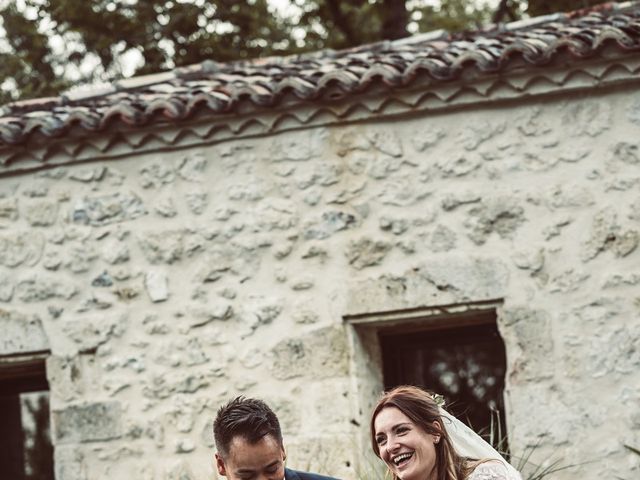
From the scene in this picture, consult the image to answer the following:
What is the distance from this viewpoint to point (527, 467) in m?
6.19

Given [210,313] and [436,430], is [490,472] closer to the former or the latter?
[436,430]

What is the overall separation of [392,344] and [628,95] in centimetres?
198

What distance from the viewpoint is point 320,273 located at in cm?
667

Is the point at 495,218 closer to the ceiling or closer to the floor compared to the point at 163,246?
closer to the floor

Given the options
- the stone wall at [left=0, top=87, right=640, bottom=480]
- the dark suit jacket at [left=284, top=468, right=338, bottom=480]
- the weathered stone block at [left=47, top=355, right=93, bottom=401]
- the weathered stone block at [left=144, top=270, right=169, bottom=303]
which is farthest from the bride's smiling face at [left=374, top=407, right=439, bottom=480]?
the weathered stone block at [left=47, top=355, right=93, bottom=401]

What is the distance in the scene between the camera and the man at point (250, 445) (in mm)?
3650

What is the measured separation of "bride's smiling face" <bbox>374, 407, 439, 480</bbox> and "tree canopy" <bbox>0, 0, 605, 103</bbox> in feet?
28.7

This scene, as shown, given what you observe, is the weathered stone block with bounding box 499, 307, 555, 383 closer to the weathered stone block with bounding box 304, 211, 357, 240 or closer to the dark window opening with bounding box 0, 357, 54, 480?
the weathered stone block with bounding box 304, 211, 357, 240

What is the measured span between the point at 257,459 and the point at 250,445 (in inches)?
1.9

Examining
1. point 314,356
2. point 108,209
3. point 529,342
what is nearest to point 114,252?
point 108,209

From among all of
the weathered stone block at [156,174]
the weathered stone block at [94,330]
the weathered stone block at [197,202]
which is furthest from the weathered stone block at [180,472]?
the weathered stone block at [156,174]

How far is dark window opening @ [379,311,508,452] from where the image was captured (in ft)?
22.5

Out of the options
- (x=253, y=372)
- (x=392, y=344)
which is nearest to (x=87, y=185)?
(x=253, y=372)

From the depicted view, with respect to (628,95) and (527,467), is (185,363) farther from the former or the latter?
(628,95)
